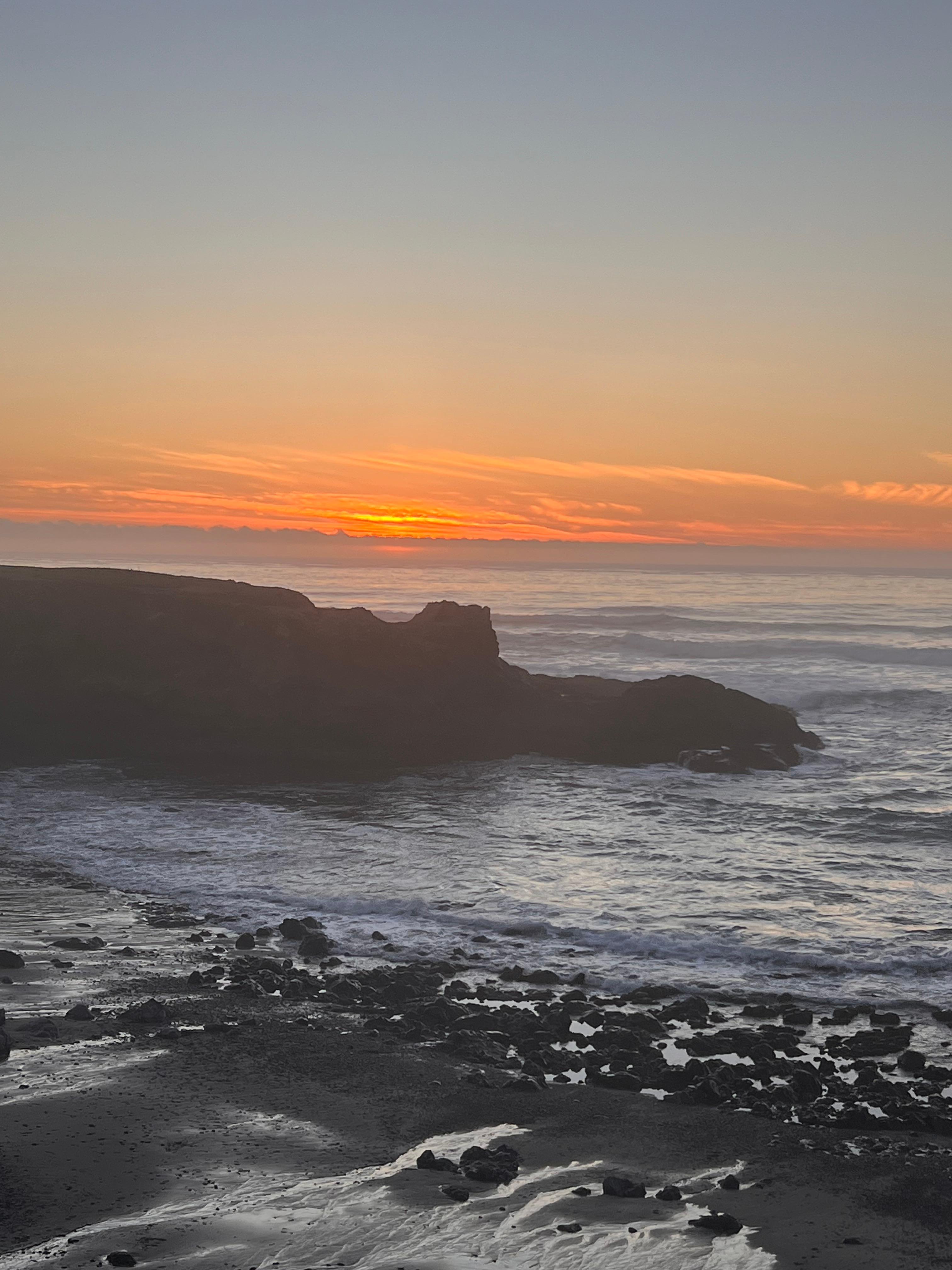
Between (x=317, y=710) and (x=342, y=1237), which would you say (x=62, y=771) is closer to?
(x=317, y=710)

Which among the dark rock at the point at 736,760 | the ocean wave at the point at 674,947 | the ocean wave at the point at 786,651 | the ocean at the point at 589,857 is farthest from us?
the ocean wave at the point at 786,651

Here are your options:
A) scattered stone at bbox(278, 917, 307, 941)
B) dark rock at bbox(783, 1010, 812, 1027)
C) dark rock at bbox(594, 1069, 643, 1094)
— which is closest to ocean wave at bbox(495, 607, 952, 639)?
scattered stone at bbox(278, 917, 307, 941)

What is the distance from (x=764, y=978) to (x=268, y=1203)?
24.8ft

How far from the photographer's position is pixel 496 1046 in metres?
10.5

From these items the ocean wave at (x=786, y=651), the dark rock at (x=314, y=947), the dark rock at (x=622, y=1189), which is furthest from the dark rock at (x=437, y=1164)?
the ocean wave at (x=786, y=651)

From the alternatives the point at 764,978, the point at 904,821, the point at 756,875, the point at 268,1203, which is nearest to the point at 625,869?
the point at 756,875

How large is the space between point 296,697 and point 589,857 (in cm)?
1306

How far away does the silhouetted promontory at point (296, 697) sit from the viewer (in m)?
28.7

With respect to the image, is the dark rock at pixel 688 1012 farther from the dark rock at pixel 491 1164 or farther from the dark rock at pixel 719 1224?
the dark rock at pixel 719 1224

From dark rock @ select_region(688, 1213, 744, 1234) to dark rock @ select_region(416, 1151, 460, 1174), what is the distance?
5.47 ft

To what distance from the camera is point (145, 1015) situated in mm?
10477

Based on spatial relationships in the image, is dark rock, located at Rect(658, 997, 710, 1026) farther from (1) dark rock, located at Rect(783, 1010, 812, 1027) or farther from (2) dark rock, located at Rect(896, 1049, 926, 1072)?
(2) dark rock, located at Rect(896, 1049, 926, 1072)

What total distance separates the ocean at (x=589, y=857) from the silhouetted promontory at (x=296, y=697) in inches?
65.3

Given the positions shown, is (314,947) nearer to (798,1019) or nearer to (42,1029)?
(42,1029)
